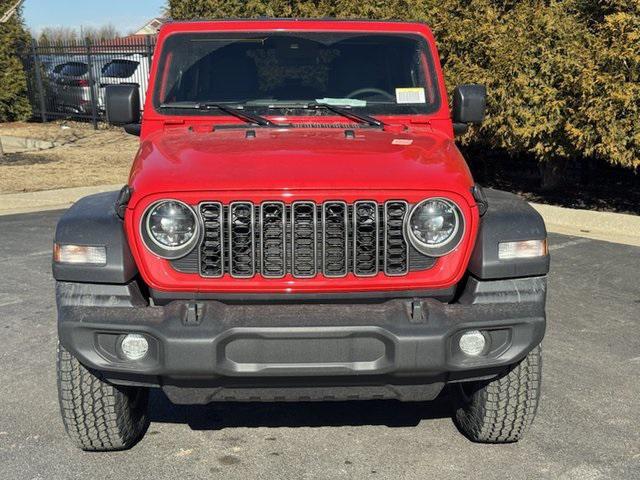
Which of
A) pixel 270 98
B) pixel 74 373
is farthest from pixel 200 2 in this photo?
pixel 74 373

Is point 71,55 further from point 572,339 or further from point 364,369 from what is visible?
point 364,369

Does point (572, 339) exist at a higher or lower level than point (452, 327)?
lower

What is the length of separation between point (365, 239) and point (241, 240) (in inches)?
19.2

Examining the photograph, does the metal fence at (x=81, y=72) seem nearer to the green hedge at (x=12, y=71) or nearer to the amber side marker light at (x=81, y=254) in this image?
the green hedge at (x=12, y=71)

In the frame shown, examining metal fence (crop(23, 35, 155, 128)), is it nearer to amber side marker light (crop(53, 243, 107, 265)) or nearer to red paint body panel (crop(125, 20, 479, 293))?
red paint body panel (crop(125, 20, 479, 293))

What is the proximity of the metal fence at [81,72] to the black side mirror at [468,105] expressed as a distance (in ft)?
50.9

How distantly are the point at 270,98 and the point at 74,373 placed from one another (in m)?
1.79

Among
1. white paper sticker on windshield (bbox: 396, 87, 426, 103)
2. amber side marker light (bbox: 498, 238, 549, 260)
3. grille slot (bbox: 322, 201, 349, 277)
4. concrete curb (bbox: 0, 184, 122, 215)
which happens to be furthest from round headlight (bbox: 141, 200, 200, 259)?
concrete curb (bbox: 0, 184, 122, 215)

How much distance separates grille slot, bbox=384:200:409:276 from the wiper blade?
1.15 meters

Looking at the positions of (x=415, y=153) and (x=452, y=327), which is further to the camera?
(x=415, y=153)

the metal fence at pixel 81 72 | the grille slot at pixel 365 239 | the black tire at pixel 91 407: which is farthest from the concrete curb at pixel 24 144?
the grille slot at pixel 365 239

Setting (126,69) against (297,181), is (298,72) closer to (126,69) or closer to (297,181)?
(297,181)

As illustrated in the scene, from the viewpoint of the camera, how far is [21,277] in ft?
24.0

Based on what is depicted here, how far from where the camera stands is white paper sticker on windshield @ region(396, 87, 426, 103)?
4.76m
